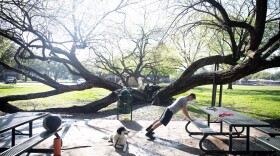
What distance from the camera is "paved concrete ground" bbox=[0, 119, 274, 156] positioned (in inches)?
253

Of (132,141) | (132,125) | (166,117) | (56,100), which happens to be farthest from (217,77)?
(56,100)

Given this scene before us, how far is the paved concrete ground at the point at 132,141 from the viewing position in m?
6.43

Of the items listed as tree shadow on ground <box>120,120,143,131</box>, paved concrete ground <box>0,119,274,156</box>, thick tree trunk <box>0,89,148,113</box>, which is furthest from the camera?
thick tree trunk <box>0,89,148,113</box>

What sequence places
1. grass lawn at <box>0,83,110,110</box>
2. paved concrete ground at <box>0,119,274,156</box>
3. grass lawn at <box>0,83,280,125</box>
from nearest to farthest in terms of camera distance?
paved concrete ground at <box>0,119,274,156</box> < grass lawn at <box>0,83,280,125</box> < grass lawn at <box>0,83,110,110</box>

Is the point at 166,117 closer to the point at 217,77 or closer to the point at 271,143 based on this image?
the point at 271,143

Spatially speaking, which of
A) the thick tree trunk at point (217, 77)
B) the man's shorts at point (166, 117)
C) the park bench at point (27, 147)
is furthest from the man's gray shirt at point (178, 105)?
the thick tree trunk at point (217, 77)

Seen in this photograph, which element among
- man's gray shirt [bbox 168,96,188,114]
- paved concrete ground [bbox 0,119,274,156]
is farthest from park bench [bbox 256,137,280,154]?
man's gray shirt [bbox 168,96,188,114]

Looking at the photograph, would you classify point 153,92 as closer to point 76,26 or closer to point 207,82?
→ point 207,82

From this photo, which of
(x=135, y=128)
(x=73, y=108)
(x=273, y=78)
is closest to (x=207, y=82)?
(x=135, y=128)

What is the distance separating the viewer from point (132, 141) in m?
7.40

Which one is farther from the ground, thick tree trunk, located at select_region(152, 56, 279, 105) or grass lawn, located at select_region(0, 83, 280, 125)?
thick tree trunk, located at select_region(152, 56, 279, 105)

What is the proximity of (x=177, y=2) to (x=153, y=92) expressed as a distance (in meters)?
7.15

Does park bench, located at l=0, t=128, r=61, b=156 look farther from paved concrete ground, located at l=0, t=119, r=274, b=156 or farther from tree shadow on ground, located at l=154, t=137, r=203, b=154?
tree shadow on ground, located at l=154, t=137, r=203, b=154

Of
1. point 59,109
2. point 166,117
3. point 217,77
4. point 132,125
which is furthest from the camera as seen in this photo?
point 59,109
